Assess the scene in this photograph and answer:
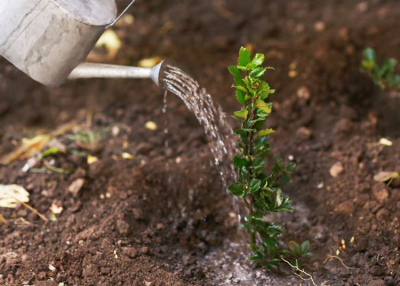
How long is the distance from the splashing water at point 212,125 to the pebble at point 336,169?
15.1 inches

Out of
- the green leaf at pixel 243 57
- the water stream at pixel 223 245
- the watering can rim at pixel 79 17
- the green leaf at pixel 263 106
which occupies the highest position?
the watering can rim at pixel 79 17

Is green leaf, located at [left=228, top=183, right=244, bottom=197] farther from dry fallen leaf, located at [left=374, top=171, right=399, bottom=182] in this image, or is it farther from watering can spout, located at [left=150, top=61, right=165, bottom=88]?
dry fallen leaf, located at [left=374, top=171, right=399, bottom=182]

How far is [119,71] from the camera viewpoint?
1.99 metres

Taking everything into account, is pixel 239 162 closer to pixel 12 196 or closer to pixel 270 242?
pixel 270 242

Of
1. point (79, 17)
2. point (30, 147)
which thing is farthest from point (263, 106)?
point (30, 147)

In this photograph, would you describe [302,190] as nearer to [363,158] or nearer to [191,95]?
[363,158]

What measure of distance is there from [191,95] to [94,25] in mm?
454

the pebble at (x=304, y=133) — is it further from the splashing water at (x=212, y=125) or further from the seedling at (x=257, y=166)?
the seedling at (x=257, y=166)

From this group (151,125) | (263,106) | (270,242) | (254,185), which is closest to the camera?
(263,106)

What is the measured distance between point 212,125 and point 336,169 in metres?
0.51

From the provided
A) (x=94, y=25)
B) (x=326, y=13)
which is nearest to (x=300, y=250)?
(x=94, y=25)

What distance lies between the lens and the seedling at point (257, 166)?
1.73 metres

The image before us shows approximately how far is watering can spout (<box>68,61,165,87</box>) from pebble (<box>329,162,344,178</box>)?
0.79 m

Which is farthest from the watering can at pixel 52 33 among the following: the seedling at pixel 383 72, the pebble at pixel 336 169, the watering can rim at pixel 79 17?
the seedling at pixel 383 72
